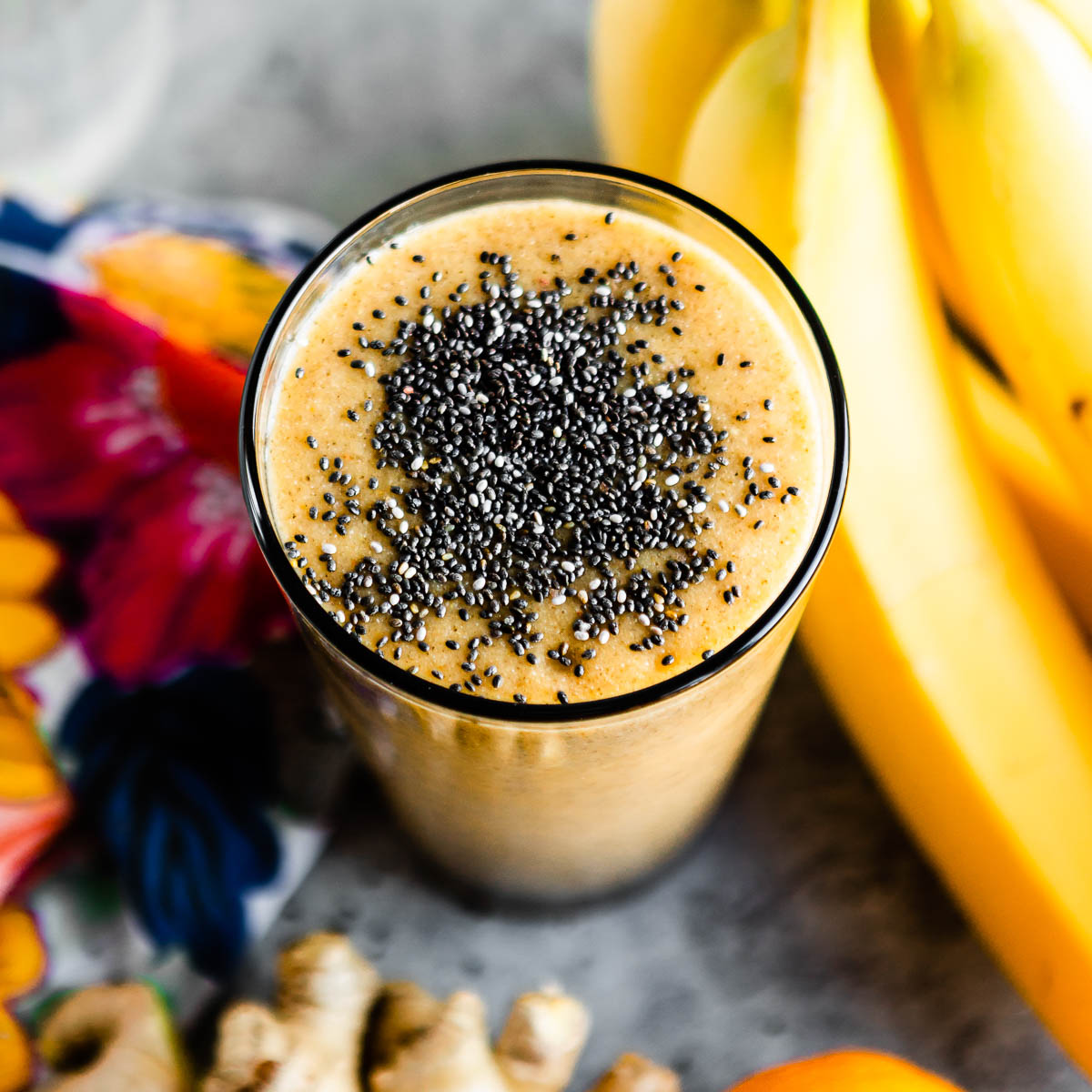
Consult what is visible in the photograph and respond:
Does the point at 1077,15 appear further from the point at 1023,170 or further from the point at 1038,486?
the point at 1038,486

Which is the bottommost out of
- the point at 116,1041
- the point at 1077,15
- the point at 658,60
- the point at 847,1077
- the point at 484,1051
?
the point at 116,1041

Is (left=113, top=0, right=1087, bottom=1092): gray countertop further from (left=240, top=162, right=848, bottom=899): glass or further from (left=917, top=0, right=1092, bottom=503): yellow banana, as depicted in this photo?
(left=917, top=0, right=1092, bottom=503): yellow banana

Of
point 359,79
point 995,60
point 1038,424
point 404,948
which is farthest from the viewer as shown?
point 359,79

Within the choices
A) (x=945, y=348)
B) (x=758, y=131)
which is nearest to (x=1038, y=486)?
(x=945, y=348)

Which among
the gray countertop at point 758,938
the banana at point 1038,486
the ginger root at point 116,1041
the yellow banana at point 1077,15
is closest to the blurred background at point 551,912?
the gray countertop at point 758,938

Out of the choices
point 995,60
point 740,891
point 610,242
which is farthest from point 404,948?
point 995,60

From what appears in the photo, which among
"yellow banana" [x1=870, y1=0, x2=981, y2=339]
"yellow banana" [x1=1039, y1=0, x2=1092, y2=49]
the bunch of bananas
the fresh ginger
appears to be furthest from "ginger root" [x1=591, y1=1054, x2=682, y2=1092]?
"yellow banana" [x1=1039, y1=0, x2=1092, y2=49]

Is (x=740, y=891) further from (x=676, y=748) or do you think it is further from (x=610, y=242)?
(x=610, y=242)

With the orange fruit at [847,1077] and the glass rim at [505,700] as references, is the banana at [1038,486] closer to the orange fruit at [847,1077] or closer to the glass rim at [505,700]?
the glass rim at [505,700]
